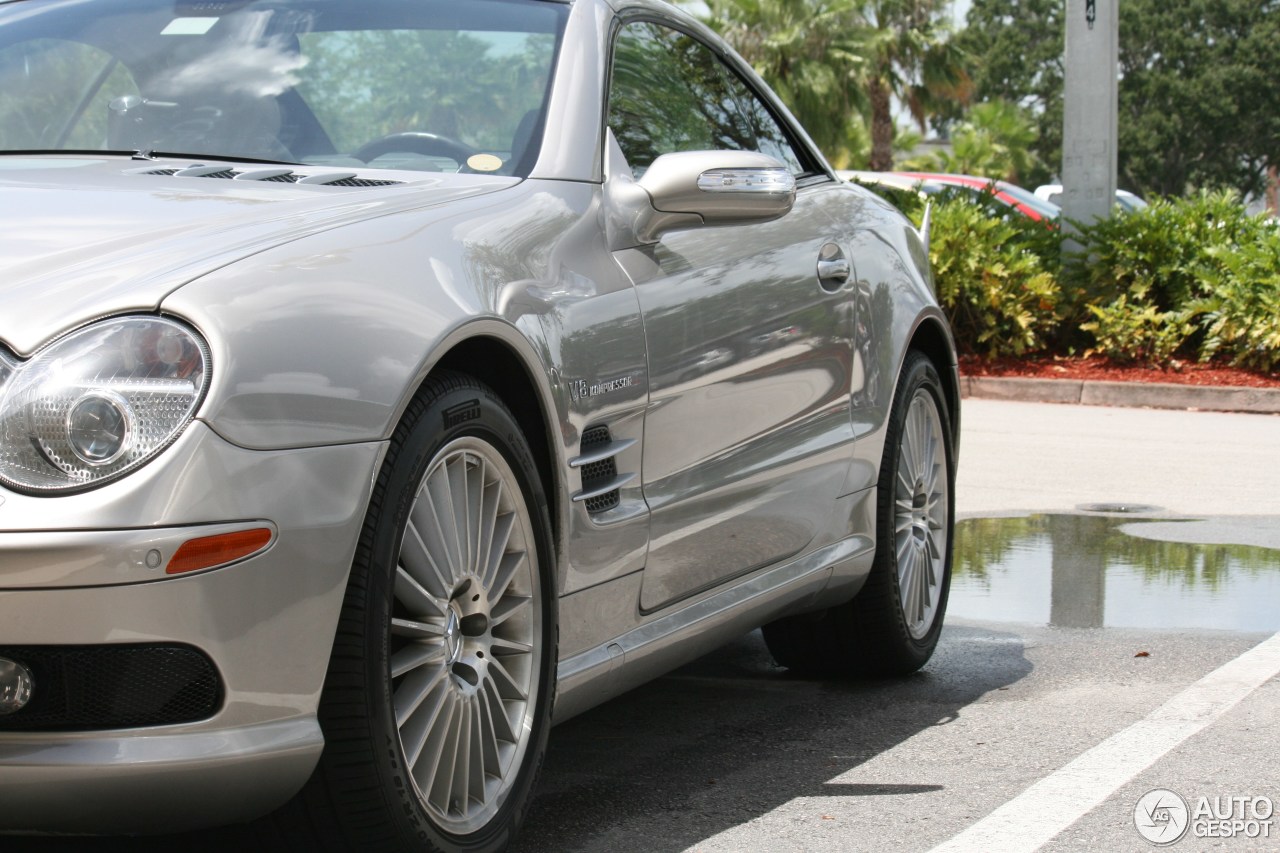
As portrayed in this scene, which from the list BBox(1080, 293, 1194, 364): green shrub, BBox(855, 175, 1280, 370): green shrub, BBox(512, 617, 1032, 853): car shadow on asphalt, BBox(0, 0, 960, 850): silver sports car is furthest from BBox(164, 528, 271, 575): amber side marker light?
BBox(1080, 293, 1194, 364): green shrub

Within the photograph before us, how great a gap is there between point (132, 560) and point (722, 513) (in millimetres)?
1646

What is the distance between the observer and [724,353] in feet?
12.2

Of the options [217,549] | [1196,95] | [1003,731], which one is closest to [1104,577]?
[1003,731]

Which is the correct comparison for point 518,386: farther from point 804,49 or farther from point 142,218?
point 804,49

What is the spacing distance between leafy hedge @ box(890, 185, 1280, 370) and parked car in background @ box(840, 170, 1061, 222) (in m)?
0.35

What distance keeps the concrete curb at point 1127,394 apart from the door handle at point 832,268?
8618 mm

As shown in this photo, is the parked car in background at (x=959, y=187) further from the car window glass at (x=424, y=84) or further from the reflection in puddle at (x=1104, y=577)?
the car window glass at (x=424, y=84)

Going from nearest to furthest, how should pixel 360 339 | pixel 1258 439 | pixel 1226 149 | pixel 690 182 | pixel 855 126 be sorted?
1. pixel 360 339
2. pixel 690 182
3. pixel 1258 439
4. pixel 855 126
5. pixel 1226 149

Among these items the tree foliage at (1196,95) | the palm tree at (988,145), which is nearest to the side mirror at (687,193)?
the palm tree at (988,145)

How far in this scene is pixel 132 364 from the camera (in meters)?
2.43

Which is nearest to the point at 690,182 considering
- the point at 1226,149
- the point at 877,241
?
the point at 877,241

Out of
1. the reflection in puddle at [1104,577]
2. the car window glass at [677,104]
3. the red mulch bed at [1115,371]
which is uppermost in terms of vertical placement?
the car window glass at [677,104]

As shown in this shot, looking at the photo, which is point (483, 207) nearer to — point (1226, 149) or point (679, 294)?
point (679, 294)

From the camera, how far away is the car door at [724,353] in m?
3.53
